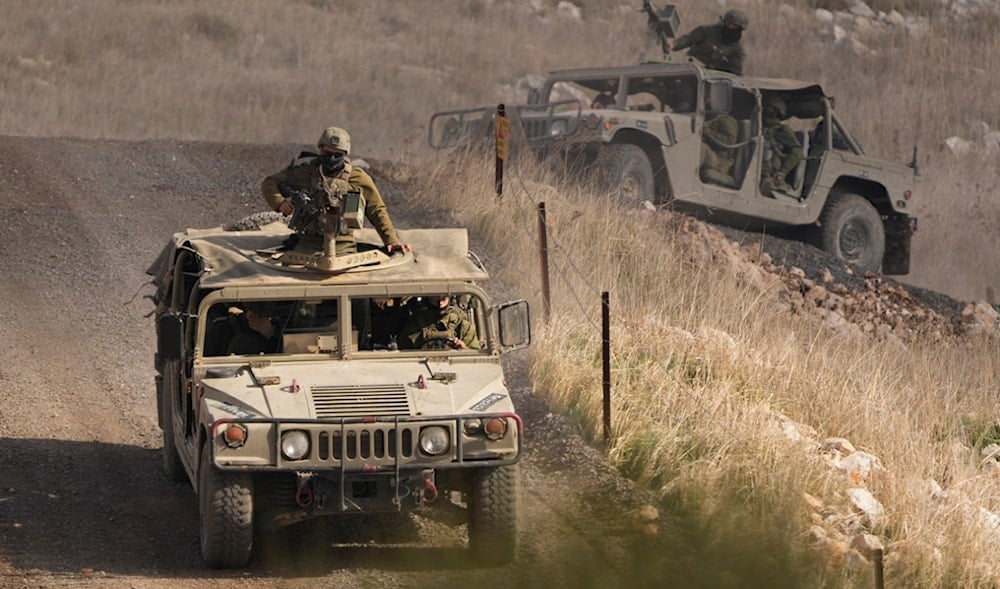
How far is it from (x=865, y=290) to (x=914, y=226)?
2735 millimetres

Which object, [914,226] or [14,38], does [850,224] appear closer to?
[914,226]

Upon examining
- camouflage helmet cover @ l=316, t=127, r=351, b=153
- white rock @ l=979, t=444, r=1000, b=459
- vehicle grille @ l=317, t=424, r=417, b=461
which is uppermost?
camouflage helmet cover @ l=316, t=127, r=351, b=153

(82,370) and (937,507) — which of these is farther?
(82,370)

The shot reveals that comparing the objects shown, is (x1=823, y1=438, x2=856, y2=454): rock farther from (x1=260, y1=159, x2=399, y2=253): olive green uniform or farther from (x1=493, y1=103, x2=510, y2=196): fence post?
(x1=493, y1=103, x2=510, y2=196): fence post

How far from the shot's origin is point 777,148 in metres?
18.4

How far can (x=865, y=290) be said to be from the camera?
1775cm

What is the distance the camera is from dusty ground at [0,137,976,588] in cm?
754

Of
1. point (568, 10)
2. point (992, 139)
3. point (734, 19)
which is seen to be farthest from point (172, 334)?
point (568, 10)

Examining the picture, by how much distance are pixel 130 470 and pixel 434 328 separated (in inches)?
99.4

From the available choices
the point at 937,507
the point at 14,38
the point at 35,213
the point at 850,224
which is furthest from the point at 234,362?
the point at 14,38

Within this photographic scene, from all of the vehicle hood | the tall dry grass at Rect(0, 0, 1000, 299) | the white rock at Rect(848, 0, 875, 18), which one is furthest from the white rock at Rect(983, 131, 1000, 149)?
the vehicle hood

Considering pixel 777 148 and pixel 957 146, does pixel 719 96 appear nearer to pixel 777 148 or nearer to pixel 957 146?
pixel 777 148

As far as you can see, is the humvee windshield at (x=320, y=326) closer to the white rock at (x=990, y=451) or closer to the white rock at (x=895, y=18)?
the white rock at (x=990, y=451)

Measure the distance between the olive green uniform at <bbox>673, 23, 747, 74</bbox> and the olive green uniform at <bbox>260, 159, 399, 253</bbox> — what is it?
10796 mm
